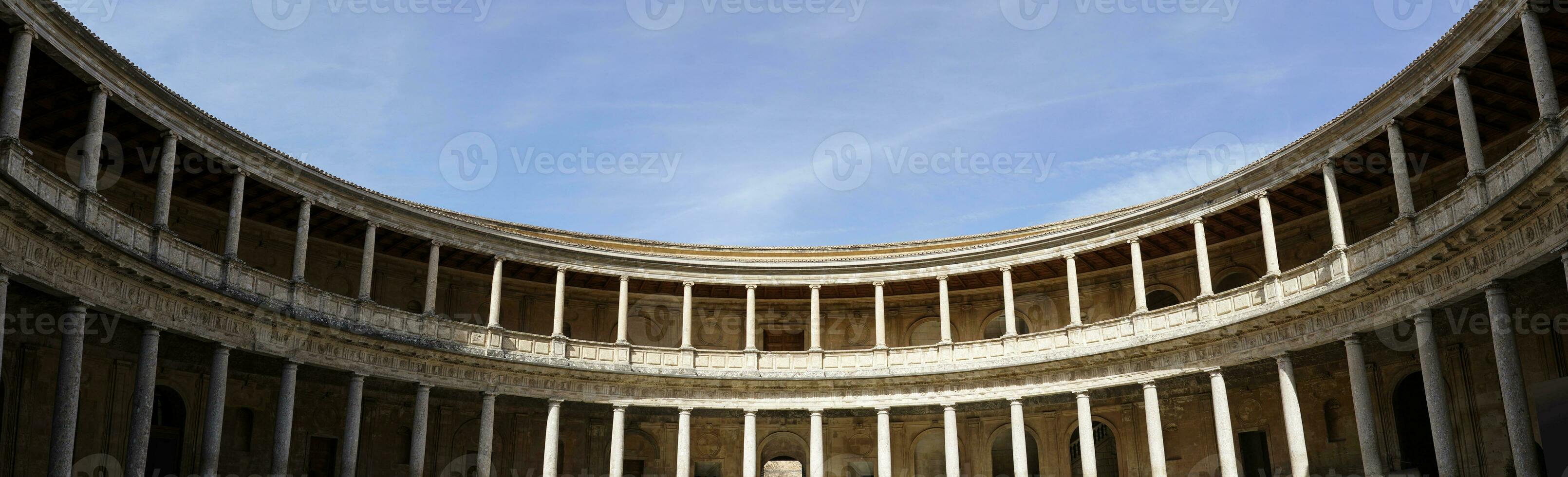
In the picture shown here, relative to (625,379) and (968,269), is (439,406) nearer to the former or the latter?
(625,379)

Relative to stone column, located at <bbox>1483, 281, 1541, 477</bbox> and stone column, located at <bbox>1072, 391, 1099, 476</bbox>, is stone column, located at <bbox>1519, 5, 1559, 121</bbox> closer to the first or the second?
stone column, located at <bbox>1483, 281, 1541, 477</bbox>

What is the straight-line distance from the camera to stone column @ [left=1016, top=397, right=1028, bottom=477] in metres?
32.0

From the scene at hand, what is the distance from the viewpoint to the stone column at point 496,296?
32250 millimetres

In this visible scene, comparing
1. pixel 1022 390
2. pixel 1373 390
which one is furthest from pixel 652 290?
pixel 1373 390

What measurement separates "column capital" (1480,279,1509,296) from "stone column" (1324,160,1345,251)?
5382 mm

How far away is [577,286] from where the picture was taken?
37.2 m

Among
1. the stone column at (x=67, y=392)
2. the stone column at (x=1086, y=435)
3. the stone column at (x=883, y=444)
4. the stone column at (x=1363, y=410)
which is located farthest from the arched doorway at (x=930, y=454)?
the stone column at (x=67, y=392)

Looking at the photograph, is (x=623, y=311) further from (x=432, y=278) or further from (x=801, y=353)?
(x=432, y=278)

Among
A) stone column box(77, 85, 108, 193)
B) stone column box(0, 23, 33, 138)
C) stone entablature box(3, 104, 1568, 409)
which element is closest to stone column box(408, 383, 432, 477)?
stone entablature box(3, 104, 1568, 409)

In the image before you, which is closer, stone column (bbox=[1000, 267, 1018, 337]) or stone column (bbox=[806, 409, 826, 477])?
stone column (bbox=[1000, 267, 1018, 337])

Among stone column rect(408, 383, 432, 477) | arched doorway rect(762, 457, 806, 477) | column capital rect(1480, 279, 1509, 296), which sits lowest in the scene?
arched doorway rect(762, 457, 806, 477)

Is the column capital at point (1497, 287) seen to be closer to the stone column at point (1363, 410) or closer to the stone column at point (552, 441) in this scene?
the stone column at point (1363, 410)

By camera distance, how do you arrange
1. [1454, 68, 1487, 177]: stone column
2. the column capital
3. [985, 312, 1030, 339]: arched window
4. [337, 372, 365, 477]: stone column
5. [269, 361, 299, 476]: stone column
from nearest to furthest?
the column capital → [1454, 68, 1487, 177]: stone column → [269, 361, 299, 476]: stone column → [337, 372, 365, 477]: stone column → [985, 312, 1030, 339]: arched window

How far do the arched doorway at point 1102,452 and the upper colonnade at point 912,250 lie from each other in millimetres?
3452
